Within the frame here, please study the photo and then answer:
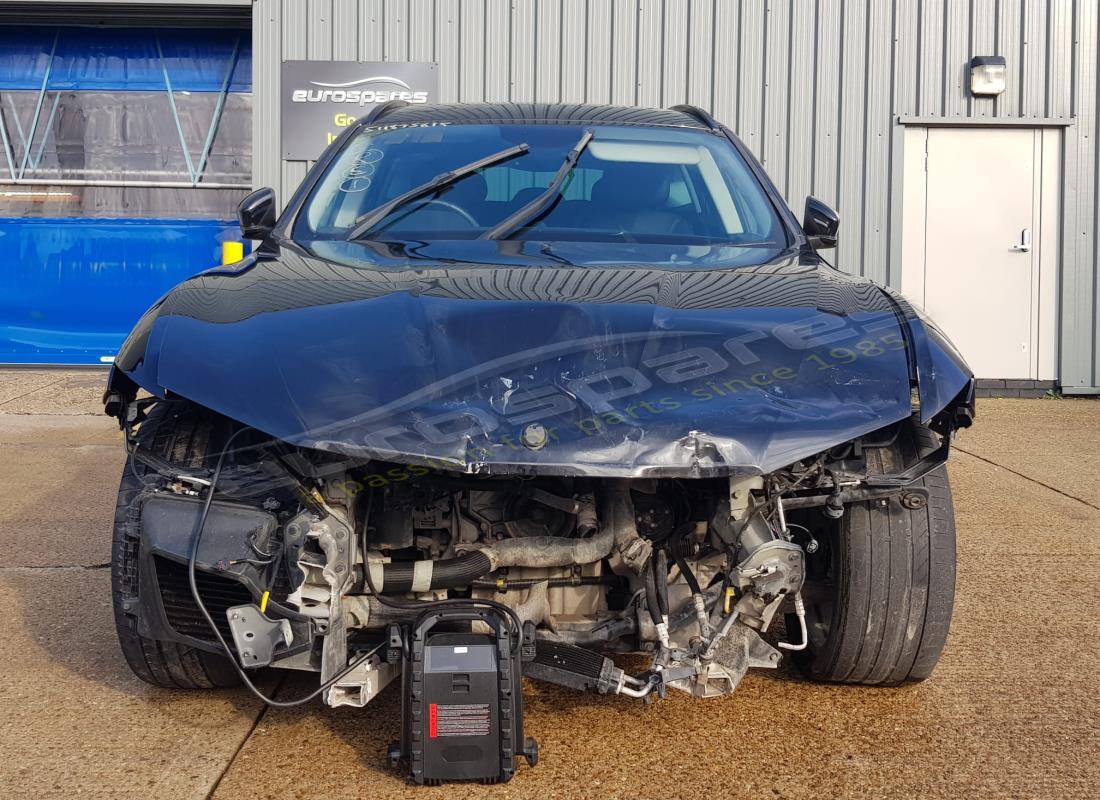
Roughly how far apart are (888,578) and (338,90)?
26.3 ft

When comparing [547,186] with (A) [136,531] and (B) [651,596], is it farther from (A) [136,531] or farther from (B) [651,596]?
(A) [136,531]

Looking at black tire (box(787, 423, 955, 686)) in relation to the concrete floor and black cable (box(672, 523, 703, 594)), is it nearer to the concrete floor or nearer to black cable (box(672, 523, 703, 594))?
the concrete floor

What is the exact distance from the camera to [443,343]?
2.48 m

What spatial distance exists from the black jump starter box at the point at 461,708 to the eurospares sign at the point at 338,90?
780cm

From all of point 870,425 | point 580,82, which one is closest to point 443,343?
point 870,425

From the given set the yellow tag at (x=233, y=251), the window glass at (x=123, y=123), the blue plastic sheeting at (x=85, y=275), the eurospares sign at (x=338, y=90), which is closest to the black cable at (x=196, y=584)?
the eurospares sign at (x=338, y=90)

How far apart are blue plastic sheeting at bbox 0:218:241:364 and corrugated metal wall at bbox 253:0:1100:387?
5.31 feet

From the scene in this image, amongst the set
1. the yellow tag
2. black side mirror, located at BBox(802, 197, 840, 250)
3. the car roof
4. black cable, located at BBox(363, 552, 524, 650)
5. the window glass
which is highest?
the window glass

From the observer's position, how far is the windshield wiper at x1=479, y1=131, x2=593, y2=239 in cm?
346

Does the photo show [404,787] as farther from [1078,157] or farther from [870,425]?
[1078,157]

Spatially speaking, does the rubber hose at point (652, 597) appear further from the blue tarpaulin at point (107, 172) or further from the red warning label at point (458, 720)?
the blue tarpaulin at point (107, 172)

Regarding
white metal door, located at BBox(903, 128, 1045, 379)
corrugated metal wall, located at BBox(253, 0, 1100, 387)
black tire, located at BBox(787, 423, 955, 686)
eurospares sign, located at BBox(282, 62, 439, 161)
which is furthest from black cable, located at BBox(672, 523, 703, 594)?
white metal door, located at BBox(903, 128, 1045, 379)

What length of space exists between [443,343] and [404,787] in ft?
3.29

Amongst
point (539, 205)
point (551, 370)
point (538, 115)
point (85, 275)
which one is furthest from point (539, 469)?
point (85, 275)
